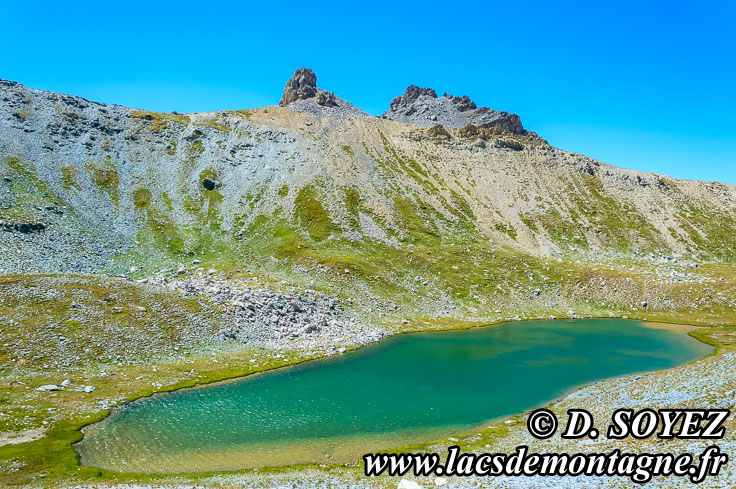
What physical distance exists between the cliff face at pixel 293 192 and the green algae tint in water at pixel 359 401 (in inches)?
1868

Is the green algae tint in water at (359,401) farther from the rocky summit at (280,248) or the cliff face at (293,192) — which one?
the cliff face at (293,192)

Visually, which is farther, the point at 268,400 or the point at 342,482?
the point at 268,400

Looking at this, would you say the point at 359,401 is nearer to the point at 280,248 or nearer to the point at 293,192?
the point at 280,248

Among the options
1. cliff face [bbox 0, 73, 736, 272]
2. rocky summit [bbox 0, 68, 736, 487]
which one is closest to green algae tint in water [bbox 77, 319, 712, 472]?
rocky summit [bbox 0, 68, 736, 487]

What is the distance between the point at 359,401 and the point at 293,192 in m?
99.6

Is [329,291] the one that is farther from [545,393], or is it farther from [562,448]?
[562,448]

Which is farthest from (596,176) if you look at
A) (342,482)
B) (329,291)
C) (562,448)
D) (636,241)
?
(342,482)

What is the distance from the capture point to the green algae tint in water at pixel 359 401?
32344 millimetres

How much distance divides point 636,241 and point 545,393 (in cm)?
11144

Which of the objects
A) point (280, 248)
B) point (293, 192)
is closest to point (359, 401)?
point (280, 248)

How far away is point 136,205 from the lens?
376ft

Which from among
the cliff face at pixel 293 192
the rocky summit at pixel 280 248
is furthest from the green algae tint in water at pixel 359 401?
the cliff face at pixel 293 192

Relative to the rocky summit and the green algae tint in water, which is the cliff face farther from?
the green algae tint in water

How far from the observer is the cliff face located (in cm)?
10050
